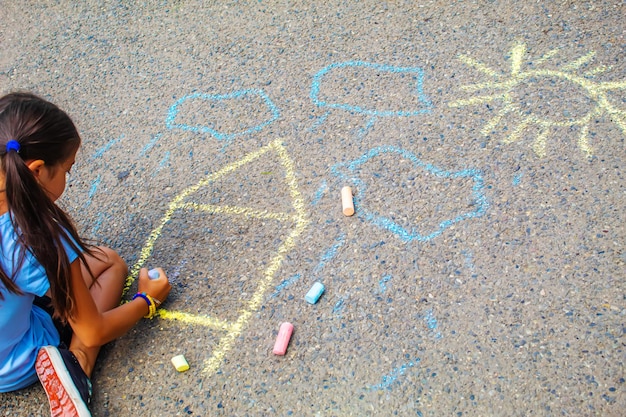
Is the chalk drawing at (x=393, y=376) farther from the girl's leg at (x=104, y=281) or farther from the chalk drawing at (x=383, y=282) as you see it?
the girl's leg at (x=104, y=281)

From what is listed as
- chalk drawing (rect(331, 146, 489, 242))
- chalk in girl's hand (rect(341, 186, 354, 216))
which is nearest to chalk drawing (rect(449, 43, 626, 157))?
chalk drawing (rect(331, 146, 489, 242))

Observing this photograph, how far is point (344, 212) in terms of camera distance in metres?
2.51

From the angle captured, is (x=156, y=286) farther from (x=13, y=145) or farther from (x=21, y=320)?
(x=13, y=145)

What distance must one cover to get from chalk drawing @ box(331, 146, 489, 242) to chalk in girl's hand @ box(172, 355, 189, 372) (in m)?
0.94

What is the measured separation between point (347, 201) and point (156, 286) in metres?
0.86

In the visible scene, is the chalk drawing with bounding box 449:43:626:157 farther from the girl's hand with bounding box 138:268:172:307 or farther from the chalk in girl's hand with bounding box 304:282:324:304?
the girl's hand with bounding box 138:268:172:307

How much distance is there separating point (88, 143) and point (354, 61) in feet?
5.07

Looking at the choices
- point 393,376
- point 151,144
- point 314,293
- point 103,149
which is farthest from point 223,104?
point 393,376

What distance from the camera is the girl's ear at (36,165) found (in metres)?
1.82

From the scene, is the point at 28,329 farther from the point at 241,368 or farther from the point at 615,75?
the point at 615,75

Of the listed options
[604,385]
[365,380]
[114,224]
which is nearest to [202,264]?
[114,224]

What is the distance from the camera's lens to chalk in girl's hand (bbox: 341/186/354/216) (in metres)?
2.50

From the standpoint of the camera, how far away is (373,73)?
3240 millimetres

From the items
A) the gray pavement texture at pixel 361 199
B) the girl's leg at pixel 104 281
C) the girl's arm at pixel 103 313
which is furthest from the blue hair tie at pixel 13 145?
the gray pavement texture at pixel 361 199
